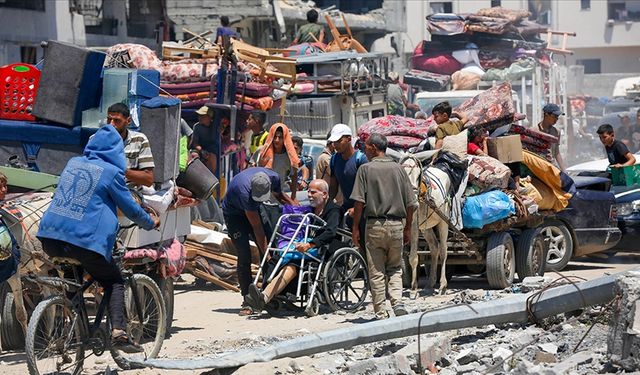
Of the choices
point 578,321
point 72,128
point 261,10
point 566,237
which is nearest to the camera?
point 578,321

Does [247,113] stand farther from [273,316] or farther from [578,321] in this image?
[578,321]

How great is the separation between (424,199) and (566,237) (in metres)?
3.04

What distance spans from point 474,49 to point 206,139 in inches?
645

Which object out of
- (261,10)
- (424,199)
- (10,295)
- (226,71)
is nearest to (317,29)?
(261,10)

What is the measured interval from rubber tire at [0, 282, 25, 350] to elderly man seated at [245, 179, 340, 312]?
2426 mm

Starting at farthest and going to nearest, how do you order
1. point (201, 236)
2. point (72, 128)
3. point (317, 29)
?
1. point (317, 29)
2. point (201, 236)
3. point (72, 128)

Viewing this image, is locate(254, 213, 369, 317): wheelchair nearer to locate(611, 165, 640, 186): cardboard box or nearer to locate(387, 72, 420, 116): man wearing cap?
locate(611, 165, 640, 186): cardboard box

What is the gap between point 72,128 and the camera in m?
Result: 12.6

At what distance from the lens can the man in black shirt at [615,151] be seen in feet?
59.6

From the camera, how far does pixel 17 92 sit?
42.0 feet

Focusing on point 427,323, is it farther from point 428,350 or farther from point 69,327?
point 69,327

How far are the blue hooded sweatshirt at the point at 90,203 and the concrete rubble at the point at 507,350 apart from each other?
50.7 inches

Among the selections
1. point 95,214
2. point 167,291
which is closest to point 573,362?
point 95,214

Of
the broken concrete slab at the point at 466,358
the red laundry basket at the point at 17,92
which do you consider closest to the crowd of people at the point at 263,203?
the broken concrete slab at the point at 466,358
